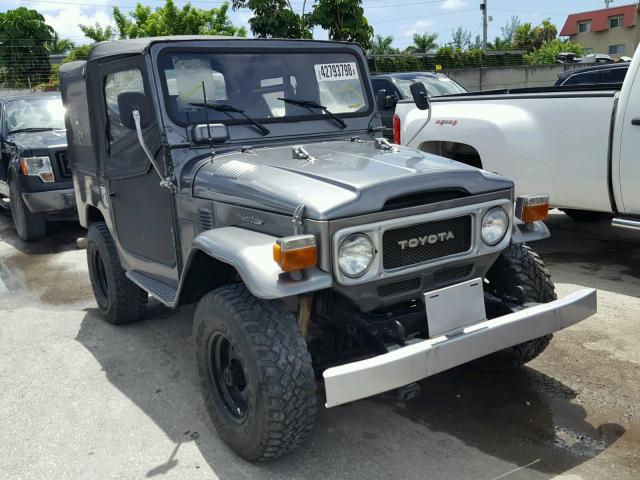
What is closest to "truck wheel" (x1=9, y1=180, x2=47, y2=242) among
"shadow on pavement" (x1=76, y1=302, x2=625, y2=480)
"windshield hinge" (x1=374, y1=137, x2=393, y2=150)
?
"shadow on pavement" (x1=76, y1=302, x2=625, y2=480)

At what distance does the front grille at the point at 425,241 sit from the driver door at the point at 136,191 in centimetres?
150

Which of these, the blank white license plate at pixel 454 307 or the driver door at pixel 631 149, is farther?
the driver door at pixel 631 149

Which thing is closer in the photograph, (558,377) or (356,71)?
(558,377)

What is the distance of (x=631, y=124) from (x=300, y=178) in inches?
131

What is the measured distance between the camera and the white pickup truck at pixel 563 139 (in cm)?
527

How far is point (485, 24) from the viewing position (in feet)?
118

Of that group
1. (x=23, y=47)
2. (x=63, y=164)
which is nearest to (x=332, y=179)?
(x=63, y=164)

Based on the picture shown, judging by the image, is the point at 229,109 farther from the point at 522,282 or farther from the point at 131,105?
the point at 522,282

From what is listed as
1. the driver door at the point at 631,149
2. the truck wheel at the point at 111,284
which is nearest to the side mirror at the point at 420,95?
the driver door at the point at 631,149

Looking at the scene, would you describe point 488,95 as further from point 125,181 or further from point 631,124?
point 125,181

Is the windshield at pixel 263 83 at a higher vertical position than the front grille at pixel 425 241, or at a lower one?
higher

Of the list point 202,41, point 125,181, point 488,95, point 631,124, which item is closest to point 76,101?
point 125,181

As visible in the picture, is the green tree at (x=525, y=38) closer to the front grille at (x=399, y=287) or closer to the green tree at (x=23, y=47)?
the green tree at (x=23, y=47)

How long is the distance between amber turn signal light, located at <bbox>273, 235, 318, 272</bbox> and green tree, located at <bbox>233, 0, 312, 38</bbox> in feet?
44.0
